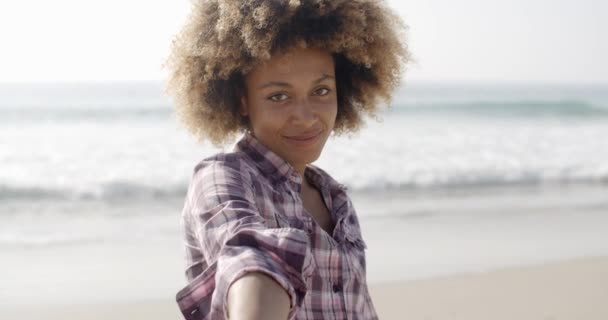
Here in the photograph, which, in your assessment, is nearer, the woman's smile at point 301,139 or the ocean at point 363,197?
the woman's smile at point 301,139

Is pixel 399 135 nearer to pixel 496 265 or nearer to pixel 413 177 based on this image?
pixel 413 177

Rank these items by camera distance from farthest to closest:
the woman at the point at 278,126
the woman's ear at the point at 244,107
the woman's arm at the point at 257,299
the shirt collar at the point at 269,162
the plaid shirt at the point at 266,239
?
the woman's ear at the point at 244,107, the shirt collar at the point at 269,162, the woman at the point at 278,126, the plaid shirt at the point at 266,239, the woman's arm at the point at 257,299

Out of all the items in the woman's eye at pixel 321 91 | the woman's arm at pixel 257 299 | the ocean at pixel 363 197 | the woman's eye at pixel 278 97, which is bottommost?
the woman's arm at pixel 257 299

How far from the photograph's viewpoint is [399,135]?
15.3 meters

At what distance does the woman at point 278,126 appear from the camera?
1.79 m

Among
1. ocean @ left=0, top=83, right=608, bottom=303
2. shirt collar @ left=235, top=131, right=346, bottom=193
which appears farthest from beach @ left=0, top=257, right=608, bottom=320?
shirt collar @ left=235, top=131, right=346, bottom=193

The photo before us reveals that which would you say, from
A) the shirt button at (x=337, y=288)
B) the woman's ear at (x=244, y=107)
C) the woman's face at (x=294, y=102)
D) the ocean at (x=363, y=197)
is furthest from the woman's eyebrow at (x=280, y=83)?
the shirt button at (x=337, y=288)

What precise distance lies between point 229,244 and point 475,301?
3.91 meters

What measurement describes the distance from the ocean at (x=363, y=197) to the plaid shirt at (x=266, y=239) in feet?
1.40

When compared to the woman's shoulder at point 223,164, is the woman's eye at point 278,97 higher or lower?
higher

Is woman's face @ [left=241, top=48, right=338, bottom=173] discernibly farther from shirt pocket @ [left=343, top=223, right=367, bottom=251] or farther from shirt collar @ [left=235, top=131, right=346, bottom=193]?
shirt pocket @ [left=343, top=223, right=367, bottom=251]

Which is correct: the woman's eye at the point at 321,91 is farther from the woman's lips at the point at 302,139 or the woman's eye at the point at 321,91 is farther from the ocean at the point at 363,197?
the ocean at the point at 363,197

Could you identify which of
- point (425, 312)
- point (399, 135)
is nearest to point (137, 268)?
point (425, 312)

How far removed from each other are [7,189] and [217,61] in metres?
7.44
